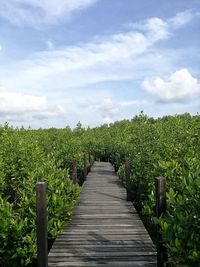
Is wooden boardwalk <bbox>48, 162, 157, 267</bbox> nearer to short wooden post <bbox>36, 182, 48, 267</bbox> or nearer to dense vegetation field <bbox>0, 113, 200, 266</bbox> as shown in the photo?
dense vegetation field <bbox>0, 113, 200, 266</bbox>

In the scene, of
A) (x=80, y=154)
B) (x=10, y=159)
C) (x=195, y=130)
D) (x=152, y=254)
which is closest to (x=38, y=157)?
(x=10, y=159)

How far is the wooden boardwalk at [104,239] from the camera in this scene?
6184mm

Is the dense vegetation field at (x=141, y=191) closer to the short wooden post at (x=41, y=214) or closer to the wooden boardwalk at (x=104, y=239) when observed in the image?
the wooden boardwalk at (x=104, y=239)

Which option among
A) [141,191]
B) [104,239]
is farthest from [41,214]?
[141,191]

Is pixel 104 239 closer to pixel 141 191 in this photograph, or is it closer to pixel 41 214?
pixel 41 214

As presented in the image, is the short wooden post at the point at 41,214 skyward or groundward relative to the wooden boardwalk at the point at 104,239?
skyward

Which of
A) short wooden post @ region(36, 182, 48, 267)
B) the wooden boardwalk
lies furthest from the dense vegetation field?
short wooden post @ region(36, 182, 48, 267)

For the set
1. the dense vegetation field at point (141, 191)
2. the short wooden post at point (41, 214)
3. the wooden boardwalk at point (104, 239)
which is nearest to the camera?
the dense vegetation field at point (141, 191)

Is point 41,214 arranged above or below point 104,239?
above

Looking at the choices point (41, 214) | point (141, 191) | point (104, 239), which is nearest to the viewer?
point (41, 214)

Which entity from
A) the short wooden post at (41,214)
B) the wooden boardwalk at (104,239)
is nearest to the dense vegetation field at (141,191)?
the wooden boardwalk at (104,239)

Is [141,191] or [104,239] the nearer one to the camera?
[104,239]

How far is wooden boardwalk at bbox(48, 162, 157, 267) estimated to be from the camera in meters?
→ 6.18

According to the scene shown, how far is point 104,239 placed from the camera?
7.37m
